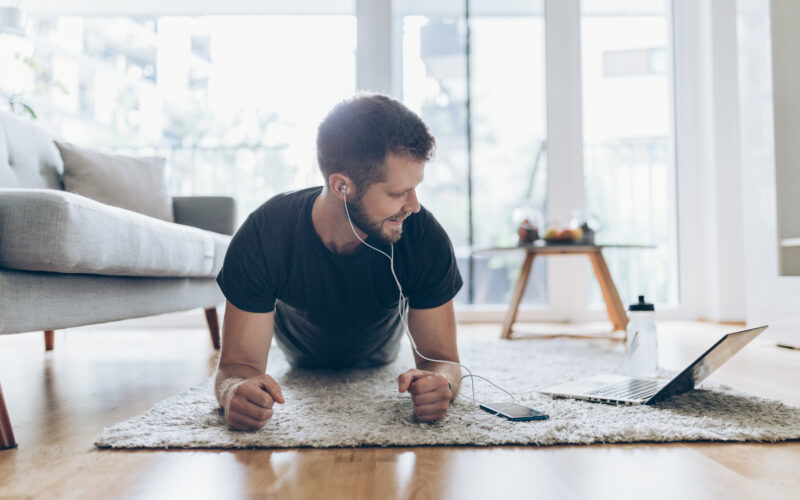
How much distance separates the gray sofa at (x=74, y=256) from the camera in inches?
38.3

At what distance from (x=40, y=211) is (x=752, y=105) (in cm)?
249

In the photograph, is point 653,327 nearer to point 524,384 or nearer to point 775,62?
point 524,384

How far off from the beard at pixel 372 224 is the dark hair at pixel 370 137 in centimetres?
4

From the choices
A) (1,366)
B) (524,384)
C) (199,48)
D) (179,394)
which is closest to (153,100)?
(199,48)

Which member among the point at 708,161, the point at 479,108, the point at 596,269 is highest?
the point at 479,108

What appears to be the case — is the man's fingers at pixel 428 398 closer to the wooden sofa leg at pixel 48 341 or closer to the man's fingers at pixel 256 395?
the man's fingers at pixel 256 395

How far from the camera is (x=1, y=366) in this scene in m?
1.88

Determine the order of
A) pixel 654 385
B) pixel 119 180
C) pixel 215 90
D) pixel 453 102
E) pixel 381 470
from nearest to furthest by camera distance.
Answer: pixel 381 470, pixel 654 385, pixel 119 180, pixel 453 102, pixel 215 90

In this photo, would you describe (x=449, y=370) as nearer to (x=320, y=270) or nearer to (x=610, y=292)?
(x=320, y=270)

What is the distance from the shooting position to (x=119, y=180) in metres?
2.21

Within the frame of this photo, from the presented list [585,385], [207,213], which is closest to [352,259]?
[585,385]

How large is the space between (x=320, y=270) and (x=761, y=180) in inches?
76.6

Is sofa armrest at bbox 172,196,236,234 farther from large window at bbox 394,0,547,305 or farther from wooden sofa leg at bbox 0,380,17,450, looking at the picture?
wooden sofa leg at bbox 0,380,17,450

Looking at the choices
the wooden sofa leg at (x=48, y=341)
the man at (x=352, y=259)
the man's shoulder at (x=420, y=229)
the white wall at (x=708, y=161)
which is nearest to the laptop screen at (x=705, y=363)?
the man at (x=352, y=259)
